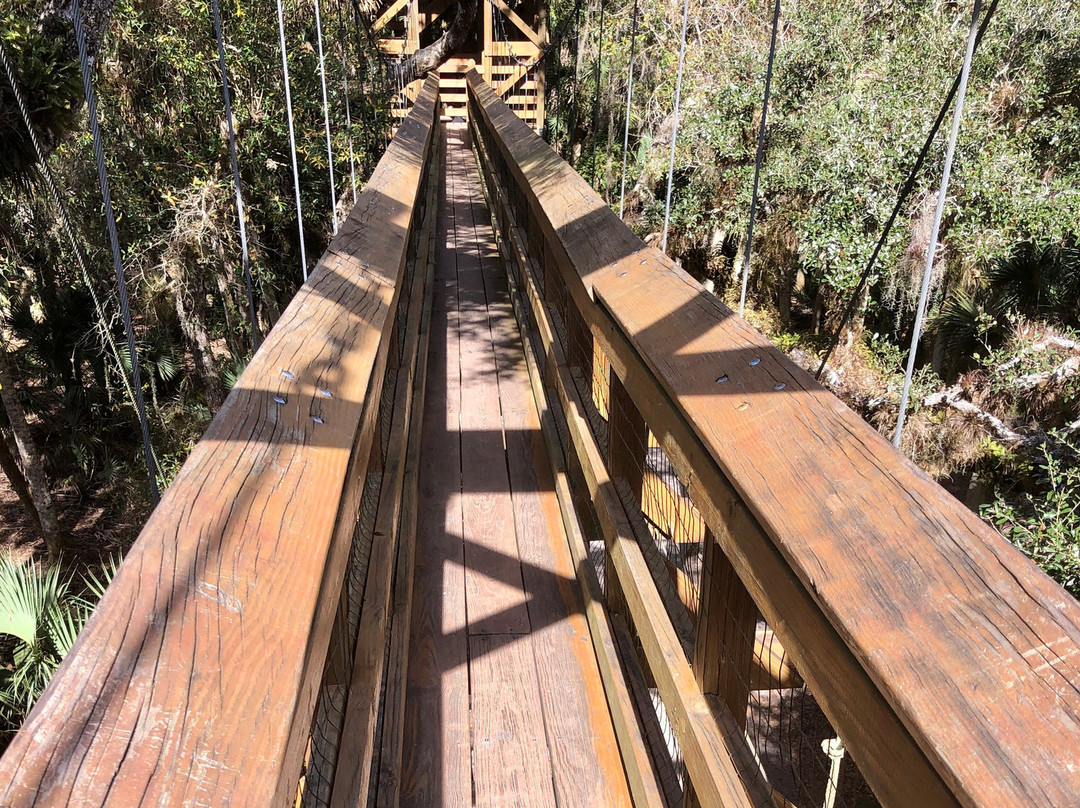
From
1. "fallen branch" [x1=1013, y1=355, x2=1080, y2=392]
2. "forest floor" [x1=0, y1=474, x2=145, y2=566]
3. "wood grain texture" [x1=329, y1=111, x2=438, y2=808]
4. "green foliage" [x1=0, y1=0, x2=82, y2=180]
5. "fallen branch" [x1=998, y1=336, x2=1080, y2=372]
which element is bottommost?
"forest floor" [x1=0, y1=474, x2=145, y2=566]

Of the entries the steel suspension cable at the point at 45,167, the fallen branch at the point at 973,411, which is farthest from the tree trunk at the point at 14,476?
the fallen branch at the point at 973,411

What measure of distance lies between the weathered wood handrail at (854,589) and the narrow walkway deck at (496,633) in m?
0.40

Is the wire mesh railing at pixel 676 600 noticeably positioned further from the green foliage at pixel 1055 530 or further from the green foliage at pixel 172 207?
the green foliage at pixel 172 207

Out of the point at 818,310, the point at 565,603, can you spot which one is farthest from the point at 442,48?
the point at 565,603

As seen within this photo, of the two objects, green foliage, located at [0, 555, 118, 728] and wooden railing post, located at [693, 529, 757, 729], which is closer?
wooden railing post, located at [693, 529, 757, 729]

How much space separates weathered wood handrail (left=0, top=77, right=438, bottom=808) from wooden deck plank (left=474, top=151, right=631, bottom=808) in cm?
82

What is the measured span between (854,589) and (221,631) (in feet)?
1.66

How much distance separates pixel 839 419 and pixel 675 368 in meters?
0.31

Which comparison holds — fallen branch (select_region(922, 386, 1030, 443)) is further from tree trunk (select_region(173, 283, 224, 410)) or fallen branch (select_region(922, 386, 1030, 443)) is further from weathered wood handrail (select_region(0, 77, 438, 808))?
weathered wood handrail (select_region(0, 77, 438, 808))

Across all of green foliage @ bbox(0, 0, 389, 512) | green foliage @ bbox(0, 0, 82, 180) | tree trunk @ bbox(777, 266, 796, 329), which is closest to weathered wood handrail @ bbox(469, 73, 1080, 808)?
green foliage @ bbox(0, 0, 82, 180)

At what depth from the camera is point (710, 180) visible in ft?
41.7

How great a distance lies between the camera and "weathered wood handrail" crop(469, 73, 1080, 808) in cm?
59

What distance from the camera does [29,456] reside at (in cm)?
820

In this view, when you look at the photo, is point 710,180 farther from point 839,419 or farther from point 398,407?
point 839,419
